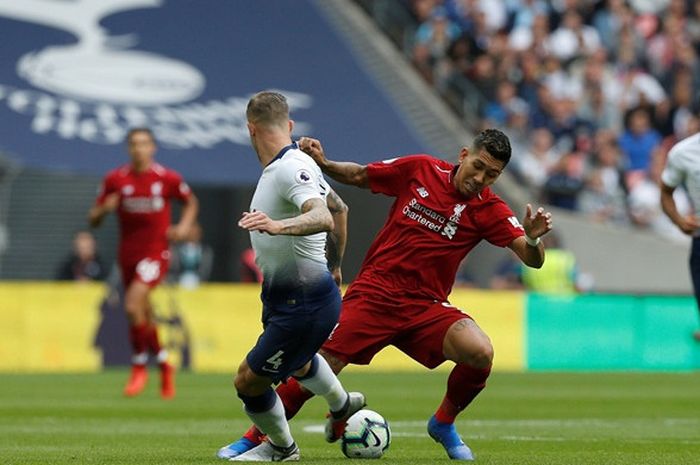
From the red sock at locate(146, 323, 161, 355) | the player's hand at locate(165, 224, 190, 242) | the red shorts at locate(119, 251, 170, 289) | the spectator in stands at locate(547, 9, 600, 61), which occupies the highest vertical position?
the player's hand at locate(165, 224, 190, 242)

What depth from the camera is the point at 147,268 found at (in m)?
16.0

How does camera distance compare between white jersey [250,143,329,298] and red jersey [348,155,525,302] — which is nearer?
white jersey [250,143,329,298]

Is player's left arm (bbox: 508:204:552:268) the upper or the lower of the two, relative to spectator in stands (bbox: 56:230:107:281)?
upper

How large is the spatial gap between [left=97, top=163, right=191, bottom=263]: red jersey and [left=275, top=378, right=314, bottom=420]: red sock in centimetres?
648

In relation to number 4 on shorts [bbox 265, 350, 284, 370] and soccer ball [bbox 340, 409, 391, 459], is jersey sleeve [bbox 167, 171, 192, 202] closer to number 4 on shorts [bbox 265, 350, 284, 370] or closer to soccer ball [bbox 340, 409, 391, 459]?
soccer ball [bbox 340, 409, 391, 459]

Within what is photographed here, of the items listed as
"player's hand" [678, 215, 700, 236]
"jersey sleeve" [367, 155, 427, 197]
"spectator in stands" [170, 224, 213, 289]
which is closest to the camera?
"jersey sleeve" [367, 155, 427, 197]

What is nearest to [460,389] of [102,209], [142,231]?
[102,209]

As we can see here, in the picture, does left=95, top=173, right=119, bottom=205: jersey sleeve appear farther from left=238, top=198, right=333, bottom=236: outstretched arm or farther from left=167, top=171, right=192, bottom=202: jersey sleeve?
left=238, top=198, right=333, bottom=236: outstretched arm

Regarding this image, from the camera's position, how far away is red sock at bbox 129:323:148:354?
15.9 m

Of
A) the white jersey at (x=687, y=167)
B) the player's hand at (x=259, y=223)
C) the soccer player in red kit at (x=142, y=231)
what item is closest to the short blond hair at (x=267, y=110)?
the player's hand at (x=259, y=223)

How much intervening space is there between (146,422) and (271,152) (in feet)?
15.5

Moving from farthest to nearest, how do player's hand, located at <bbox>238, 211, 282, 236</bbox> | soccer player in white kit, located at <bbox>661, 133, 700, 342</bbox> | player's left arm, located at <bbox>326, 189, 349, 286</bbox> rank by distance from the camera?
soccer player in white kit, located at <bbox>661, 133, 700, 342</bbox>
player's left arm, located at <bbox>326, 189, 349, 286</bbox>
player's hand, located at <bbox>238, 211, 282, 236</bbox>

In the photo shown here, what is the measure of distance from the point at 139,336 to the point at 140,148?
183 cm

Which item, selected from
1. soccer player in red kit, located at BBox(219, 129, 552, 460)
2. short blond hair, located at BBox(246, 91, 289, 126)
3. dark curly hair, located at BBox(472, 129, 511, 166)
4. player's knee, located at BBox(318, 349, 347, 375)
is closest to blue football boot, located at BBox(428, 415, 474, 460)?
soccer player in red kit, located at BBox(219, 129, 552, 460)
